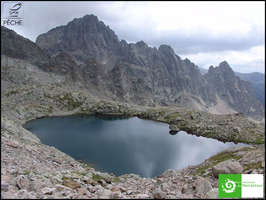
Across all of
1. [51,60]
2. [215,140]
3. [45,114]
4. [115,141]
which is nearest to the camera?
[115,141]

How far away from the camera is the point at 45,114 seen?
4700 inches

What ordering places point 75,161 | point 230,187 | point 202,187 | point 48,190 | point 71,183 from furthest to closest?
point 75,161
point 71,183
point 202,187
point 230,187
point 48,190

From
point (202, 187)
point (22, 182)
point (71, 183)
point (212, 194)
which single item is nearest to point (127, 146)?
point (71, 183)

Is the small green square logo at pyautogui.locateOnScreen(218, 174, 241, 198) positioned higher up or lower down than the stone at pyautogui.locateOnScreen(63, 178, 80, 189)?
higher up

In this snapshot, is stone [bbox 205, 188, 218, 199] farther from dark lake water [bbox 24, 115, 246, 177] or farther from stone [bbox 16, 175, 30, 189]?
dark lake water [bbox 24, 115, 246, 177]

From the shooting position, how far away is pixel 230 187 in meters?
15.3

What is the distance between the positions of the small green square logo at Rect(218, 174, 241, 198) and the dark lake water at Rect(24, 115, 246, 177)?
105 feet

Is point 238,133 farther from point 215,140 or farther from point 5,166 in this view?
point 5,166

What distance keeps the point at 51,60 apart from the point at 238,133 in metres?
170

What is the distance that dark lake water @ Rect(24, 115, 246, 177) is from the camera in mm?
52688

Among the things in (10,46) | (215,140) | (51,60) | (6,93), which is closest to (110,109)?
(6,93)

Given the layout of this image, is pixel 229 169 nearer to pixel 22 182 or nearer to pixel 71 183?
pixel 71 183

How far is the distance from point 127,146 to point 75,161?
28.6 metres

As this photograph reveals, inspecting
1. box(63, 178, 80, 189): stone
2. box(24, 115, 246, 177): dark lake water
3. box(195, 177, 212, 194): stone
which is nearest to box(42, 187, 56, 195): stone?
box(63, 178, 80, 189): stone
